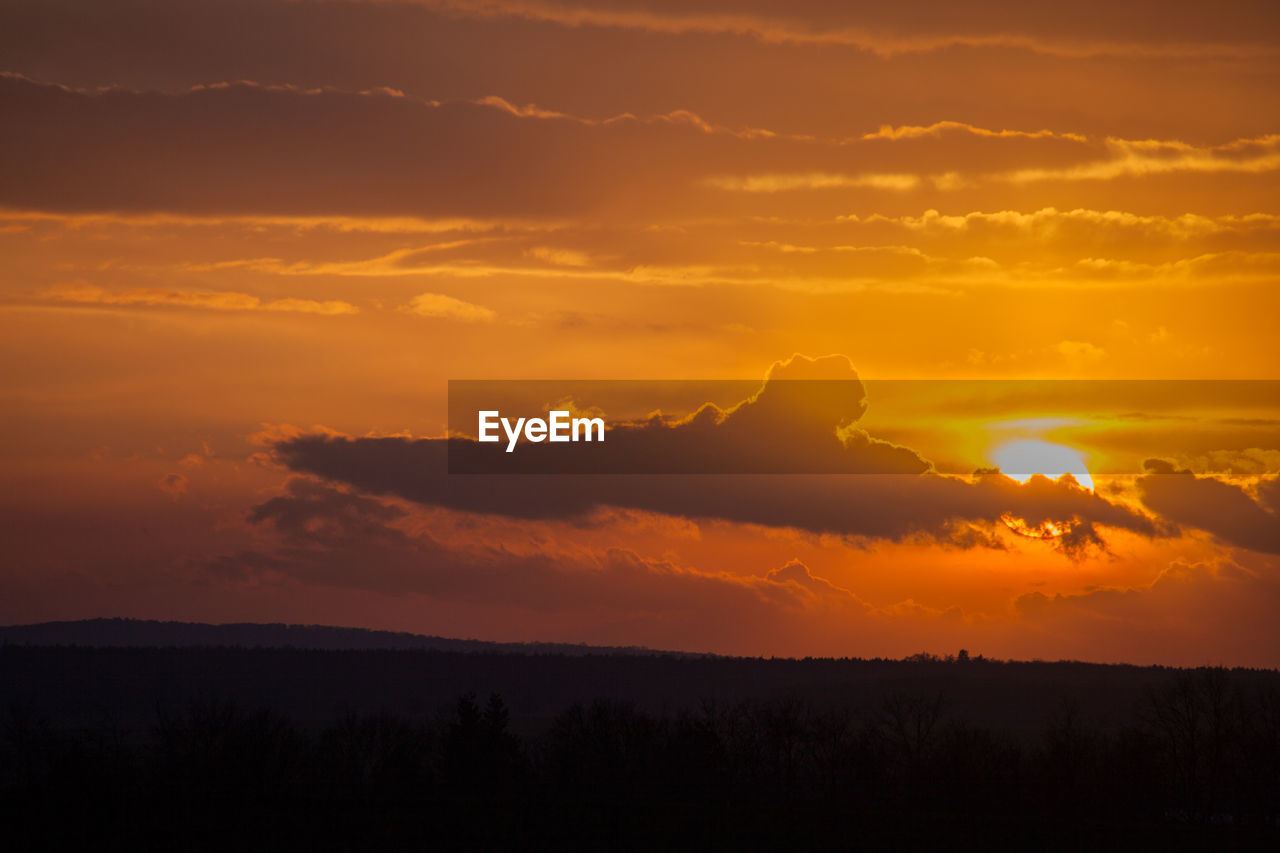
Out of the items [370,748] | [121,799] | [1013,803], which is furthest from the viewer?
[370,748]

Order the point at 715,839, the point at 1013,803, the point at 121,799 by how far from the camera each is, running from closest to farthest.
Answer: the point at 715,839
the point at 121,799
the point at 1013,803

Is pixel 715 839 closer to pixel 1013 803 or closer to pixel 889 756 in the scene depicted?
pixel 1013 803

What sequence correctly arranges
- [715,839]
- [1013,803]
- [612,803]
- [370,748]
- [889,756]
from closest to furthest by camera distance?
[715,839]
[612,803]
[1013,803]
[370,748]
[889,756]

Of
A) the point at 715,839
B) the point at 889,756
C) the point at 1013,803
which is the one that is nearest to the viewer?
the point at 715,839

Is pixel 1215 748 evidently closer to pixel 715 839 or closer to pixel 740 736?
pixel 740 736

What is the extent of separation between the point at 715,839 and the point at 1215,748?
71939 mm

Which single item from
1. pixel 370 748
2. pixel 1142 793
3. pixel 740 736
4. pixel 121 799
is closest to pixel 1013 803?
pixel 1142 793

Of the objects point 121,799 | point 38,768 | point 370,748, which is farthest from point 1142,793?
point 38,768

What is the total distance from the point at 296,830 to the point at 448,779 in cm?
1993

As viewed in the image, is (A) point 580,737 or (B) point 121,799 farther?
(A) point 580,737

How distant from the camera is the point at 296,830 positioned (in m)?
118

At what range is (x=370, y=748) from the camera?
157625 millimetres

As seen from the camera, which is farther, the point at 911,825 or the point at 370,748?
the point at 370,748

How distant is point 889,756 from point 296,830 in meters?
78.9
